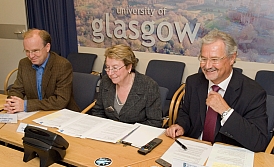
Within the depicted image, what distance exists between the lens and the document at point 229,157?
5.08 feet

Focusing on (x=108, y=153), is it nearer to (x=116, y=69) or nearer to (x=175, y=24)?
(x=116, y=69)

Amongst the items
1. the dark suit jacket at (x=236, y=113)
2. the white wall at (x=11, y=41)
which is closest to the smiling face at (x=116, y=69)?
the dark suit jacket at (x=236, y=113)

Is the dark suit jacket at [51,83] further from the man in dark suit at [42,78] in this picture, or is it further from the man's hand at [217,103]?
the man's hand at [217,103]

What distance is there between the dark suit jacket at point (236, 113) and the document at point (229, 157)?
0.19 ft

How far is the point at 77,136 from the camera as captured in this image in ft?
6.29

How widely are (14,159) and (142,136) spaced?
0.77 m

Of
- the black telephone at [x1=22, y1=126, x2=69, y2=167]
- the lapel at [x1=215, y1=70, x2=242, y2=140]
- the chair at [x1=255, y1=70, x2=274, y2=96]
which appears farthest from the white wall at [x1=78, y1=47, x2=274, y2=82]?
the black telephone at [x1=22, y1=126, x2=69, y2=167]

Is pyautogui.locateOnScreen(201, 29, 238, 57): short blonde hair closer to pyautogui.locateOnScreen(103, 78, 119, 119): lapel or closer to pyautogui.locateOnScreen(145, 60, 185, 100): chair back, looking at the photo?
pyautogui.locateOnScreen(103, 78, 119, 119): lapel

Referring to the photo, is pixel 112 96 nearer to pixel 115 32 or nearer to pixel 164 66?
pixel 164 66

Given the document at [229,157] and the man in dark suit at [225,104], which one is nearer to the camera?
the document at [229,157]

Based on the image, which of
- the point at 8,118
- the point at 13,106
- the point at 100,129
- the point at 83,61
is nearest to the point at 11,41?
the point at 83,61

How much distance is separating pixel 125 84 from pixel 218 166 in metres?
1.05

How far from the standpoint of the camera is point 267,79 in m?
3.14

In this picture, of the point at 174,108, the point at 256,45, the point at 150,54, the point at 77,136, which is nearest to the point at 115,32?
the point at 150,54
